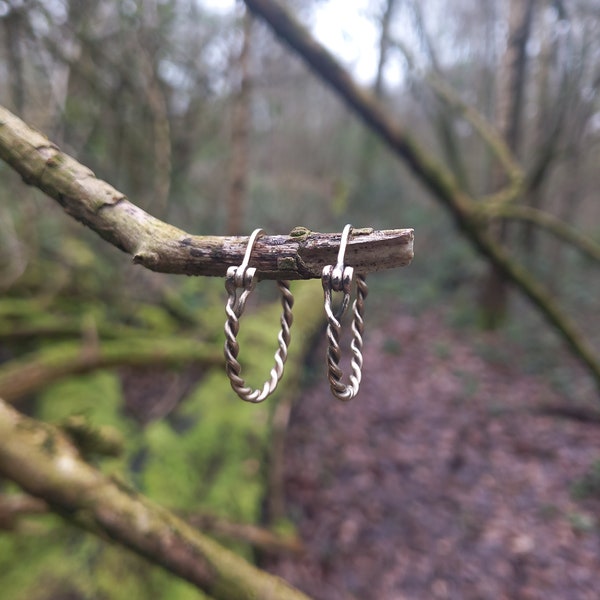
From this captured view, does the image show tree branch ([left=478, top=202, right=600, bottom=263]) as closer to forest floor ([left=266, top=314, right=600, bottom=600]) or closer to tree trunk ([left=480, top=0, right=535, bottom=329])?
forest floor ([left=266, top=314, right=600, bottom=600])

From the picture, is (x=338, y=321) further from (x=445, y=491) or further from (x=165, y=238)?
(x=445, y=491)

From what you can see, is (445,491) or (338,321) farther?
(445,491)

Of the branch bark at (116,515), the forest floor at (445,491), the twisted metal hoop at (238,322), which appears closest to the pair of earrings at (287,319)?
the twisted metal hoop at (238,322)

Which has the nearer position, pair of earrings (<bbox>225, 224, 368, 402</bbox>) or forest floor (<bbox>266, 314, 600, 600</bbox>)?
pair of earrings (<bbox>225, 224, 368, 402</bbox>)

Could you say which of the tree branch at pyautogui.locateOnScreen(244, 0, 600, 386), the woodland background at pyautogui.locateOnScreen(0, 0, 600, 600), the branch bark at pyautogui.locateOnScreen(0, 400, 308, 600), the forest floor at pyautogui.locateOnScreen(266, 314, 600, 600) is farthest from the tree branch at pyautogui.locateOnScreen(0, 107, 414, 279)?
the tree branch at pyautogui.locateOnScreen(244, 0, 600, 386)

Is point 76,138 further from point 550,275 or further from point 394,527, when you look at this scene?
point 550,275

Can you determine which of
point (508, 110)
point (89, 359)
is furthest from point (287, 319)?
point (508, 110)

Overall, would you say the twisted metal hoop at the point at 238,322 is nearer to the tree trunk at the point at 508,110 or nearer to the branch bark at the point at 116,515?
the branch bark at the point at 116,515
